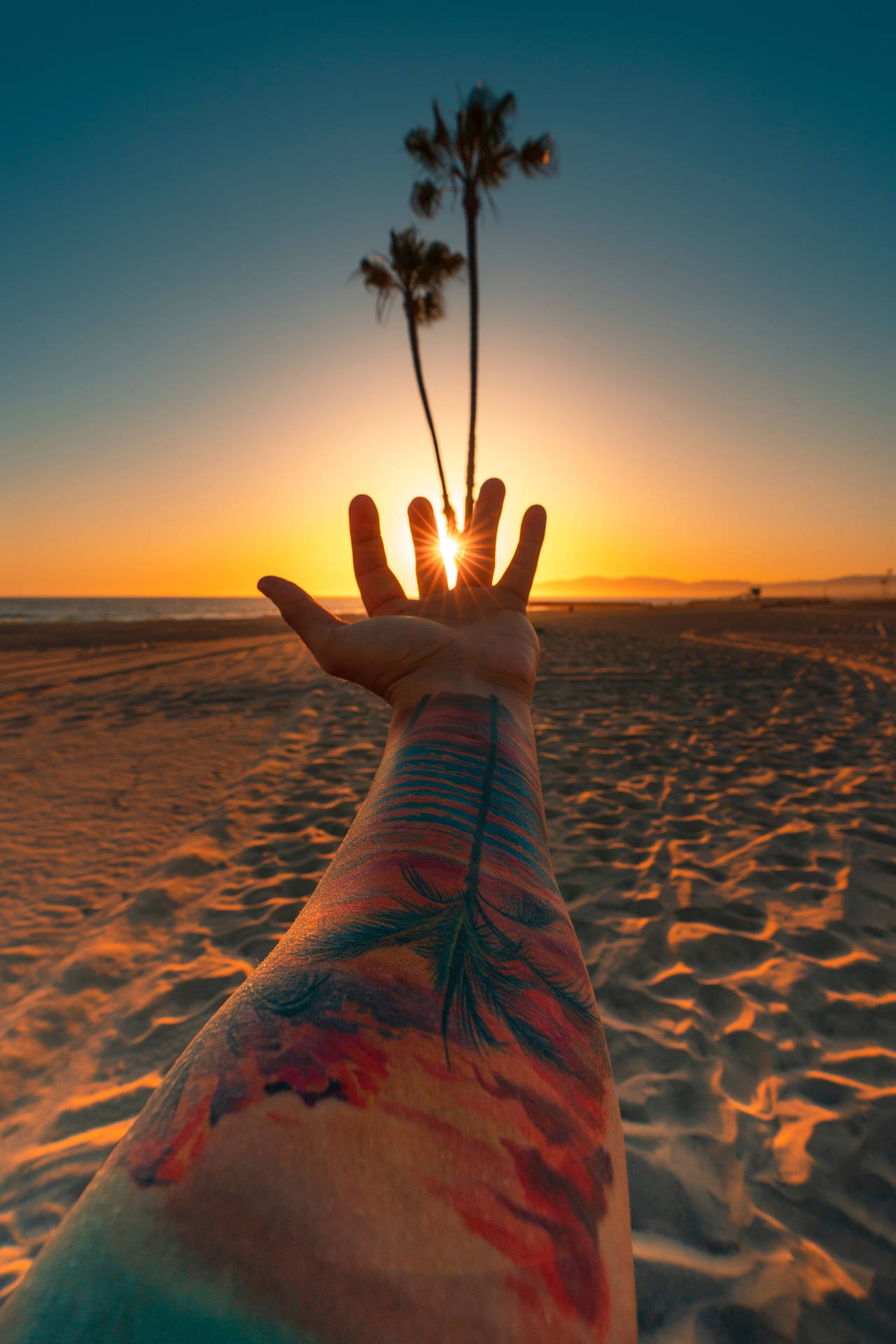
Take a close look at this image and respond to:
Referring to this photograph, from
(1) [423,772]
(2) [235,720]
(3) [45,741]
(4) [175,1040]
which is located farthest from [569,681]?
(1) [423,772]

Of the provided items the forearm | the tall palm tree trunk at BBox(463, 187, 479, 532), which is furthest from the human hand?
the tall palm tree trunk at BBox(463, 187, 479, 532)

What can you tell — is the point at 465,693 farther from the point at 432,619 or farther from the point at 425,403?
the point at 425,403

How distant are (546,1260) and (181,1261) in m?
0.31

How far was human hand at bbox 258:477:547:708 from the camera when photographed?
1.54 m

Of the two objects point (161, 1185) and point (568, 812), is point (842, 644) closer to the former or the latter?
point (568, 812)

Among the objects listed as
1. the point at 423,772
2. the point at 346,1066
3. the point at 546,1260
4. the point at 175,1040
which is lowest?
the point at 175,1040

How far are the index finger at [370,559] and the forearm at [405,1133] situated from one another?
1.18 meters

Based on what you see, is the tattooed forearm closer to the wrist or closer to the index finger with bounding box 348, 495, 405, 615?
the wrist

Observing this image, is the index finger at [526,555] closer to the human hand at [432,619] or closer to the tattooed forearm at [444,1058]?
the human hand at [432,619]

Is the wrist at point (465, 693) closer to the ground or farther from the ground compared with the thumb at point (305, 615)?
closer to the ground

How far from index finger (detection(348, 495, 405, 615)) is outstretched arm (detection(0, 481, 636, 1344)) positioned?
3.60 ft

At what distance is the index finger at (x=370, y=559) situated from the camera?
6.15ft

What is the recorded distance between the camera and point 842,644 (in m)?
13.9

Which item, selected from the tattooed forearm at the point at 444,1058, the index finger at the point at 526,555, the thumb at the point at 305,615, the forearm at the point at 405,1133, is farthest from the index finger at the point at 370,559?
the forearm at the point at 405,1133
